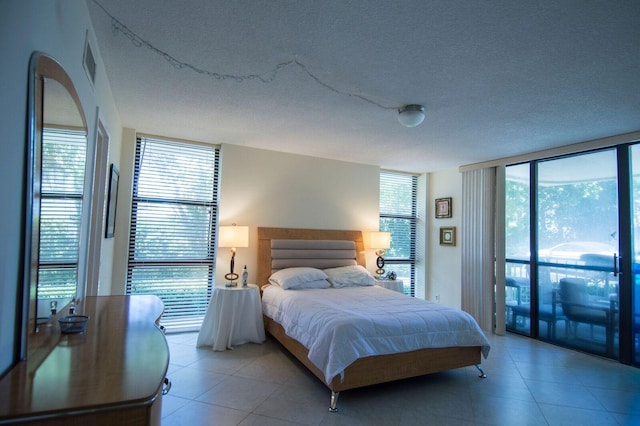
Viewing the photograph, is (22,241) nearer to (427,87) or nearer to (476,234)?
(427,87)

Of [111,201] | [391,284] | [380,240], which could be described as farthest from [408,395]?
[111,201]

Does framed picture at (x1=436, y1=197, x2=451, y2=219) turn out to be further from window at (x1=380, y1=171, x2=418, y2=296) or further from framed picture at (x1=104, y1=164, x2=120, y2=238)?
framed picture at (x1=104, y1=164, x2=120, y2=238)

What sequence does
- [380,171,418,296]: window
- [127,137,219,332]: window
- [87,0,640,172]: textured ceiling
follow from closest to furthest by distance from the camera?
[87,0,640,172]: textured ceiling < [127,137,219,332]: window < [380,171,418,296]: window

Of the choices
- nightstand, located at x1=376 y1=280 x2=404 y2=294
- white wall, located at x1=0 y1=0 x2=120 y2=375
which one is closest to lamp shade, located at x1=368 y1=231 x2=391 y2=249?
nightstand, located at x1=376 y1=280 x2=404 y2=294

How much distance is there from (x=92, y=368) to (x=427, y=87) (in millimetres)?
2733

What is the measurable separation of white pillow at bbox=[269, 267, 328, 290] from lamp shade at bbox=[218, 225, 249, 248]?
590 mm

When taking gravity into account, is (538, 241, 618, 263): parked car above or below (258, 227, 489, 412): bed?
above

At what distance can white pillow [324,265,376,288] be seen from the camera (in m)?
4.63

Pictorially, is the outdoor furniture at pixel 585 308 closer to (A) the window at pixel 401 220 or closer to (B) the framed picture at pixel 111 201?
(A) the window at pixel 401 220

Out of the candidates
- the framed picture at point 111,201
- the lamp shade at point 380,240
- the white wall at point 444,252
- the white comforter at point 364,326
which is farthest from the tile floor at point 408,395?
the lamp shade at point 380,240

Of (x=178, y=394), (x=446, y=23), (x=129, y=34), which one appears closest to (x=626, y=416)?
(x=446, y=23)

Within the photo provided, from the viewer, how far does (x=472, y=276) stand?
5293mm

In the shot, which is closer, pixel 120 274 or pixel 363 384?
pixel 363 384

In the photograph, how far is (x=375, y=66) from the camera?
246 centimetres
